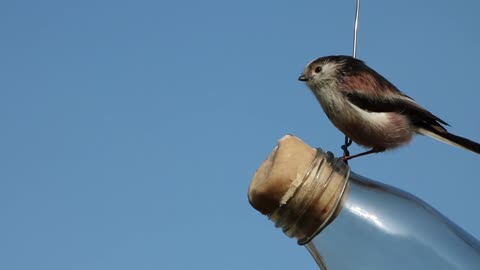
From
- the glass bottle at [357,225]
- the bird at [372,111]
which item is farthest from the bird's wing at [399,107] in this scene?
the glass bottle at [357,225]

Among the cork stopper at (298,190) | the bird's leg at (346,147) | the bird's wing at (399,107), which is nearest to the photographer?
the cork stopper at (298,190)

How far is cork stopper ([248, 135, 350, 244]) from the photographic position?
1.28 metres

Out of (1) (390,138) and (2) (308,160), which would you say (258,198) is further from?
(1) (390,138)

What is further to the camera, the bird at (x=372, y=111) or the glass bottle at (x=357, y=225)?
the bird at (x=372, y=111)

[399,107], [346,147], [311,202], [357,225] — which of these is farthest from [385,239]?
[399,107]

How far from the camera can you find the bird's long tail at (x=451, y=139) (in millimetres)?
1932

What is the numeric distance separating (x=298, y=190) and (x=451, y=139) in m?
0.97

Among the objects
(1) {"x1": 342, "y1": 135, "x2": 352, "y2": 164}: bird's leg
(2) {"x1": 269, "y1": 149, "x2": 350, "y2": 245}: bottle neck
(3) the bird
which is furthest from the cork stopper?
(3) the bird

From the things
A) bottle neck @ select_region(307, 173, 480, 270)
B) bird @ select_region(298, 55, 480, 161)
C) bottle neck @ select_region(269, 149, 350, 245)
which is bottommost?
bottle neck @ select_region(307, 173, 480, 270)

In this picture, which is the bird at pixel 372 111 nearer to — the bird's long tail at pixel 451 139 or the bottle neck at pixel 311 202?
the bird's long tail at pixel 451 139

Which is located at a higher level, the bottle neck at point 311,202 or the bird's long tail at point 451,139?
the bird's long tail at point 451,139

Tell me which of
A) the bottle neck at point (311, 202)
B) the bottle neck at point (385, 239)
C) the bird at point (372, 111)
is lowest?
the bottle neck at point (385, 239)

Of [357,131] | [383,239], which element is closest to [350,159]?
[357,131]

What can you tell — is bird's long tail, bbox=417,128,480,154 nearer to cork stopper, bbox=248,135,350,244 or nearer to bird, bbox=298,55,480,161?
bird, bbox=298,55,480,161
